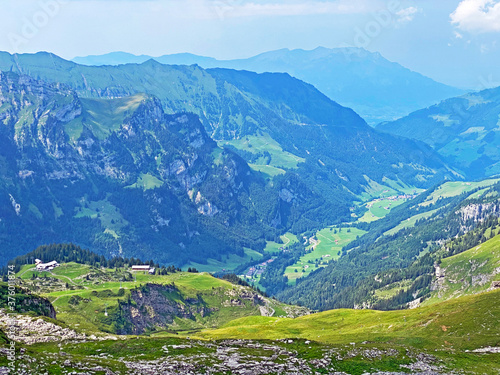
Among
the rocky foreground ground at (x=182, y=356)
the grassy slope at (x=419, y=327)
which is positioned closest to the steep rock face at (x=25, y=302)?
the rocky foreground ground at (x=182, y=356)

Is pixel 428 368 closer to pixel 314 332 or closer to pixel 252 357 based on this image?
pixel 252 357

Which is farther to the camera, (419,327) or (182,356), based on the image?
(419,327)

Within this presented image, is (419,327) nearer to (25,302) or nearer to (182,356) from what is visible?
(182,356)

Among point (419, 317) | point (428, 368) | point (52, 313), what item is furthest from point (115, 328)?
point (428, 368)

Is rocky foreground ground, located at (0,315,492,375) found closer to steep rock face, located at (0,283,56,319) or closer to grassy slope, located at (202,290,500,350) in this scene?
grassy slope, located at (202,290,500,350)

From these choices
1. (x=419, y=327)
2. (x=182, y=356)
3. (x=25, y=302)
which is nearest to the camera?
(x=182, y=356)

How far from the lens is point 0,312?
97.8m

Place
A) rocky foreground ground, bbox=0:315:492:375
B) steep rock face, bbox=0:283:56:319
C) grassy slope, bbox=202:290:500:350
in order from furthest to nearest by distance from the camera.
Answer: steep rock face, bbox=0:283:56:319, grassy slope, bbox=202:290:500:350, rocky foreground ground, bbox=0:315:492:375

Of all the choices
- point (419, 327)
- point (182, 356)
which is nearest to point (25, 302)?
point (182, 356)

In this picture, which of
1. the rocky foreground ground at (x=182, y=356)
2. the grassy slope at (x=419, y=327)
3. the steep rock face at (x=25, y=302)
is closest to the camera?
the rocky foreground ground at (x=182, y=356)

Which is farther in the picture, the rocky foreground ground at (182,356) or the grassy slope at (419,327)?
the grassy slope at (419,327)

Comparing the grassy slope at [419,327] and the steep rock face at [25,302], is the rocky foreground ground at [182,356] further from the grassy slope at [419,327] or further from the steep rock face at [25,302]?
the steep rock face at [25,302]

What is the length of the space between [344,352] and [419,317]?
46.5 metres

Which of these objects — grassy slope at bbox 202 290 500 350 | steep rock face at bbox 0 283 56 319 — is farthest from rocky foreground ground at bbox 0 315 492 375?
steep rock face at bbox 0 283 56 319
